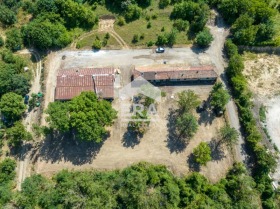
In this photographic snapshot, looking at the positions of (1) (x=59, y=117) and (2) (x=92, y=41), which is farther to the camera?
(2) (x=92, y=41)

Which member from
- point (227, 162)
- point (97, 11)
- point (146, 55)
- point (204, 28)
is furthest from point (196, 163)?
point (97, 11)

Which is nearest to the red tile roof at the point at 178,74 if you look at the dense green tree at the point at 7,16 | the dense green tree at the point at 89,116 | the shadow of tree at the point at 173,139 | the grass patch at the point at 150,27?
the shadow of tree at the point at 173,139

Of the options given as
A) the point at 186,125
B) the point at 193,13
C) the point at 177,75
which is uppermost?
the point at 193,13

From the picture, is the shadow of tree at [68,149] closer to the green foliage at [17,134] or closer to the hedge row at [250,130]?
the green foliage at [17,134]

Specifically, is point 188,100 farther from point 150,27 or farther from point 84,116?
point 150,27

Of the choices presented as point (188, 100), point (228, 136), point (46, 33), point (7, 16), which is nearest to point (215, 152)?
point (228, 136)

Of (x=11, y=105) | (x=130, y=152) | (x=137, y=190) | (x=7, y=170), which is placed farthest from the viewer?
(x=130, y=152)
